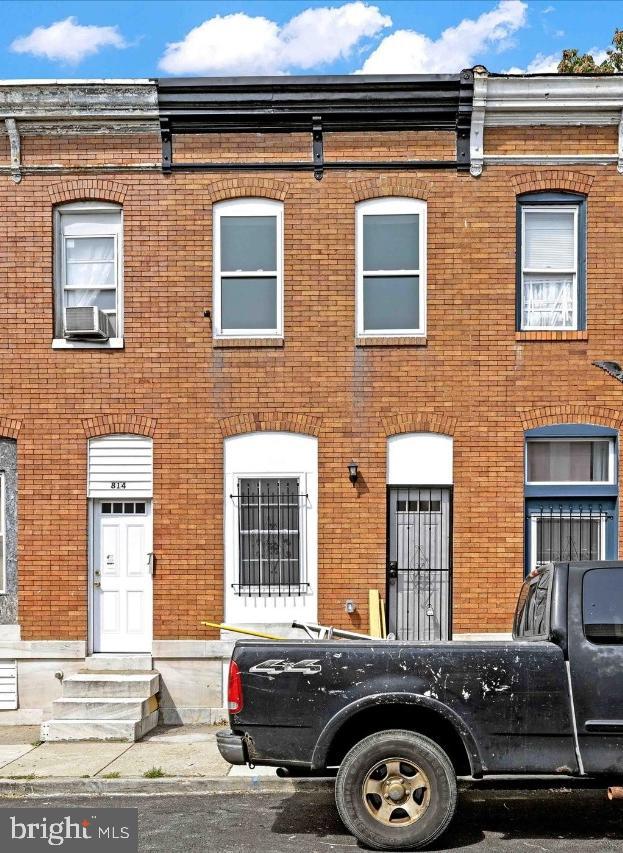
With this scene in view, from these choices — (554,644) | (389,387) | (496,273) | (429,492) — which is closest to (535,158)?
(496,273)

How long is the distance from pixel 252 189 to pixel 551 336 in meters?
4.13

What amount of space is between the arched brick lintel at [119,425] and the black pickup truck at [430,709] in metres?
4.99

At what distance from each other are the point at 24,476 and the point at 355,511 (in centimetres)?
412

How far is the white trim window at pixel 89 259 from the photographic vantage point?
1123cm

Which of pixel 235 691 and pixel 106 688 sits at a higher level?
pixel 235 691

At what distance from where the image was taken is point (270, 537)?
36.1ft

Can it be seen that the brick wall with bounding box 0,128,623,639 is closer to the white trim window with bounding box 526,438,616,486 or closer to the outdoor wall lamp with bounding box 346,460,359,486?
the outdoor wall lamp with bounding box 346,460,359,486

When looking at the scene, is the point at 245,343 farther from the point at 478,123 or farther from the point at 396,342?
the point at 478,123

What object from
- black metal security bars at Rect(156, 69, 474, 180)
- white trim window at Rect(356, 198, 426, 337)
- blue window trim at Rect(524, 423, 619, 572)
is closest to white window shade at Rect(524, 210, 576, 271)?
black metal security bars at Rect(156, 69, 474, 180)

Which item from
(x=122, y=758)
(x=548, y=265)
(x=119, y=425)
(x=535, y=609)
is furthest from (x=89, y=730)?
(x=548, y=265)

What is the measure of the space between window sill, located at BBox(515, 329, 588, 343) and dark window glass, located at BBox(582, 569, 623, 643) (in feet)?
16.2

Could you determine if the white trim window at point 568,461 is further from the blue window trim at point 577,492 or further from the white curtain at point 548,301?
the white curtain at point 548,301

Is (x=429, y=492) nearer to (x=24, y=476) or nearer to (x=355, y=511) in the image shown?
(x=355, y=511)

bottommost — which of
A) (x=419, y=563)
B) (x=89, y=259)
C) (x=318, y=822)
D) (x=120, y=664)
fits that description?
(x=318, y=822)
